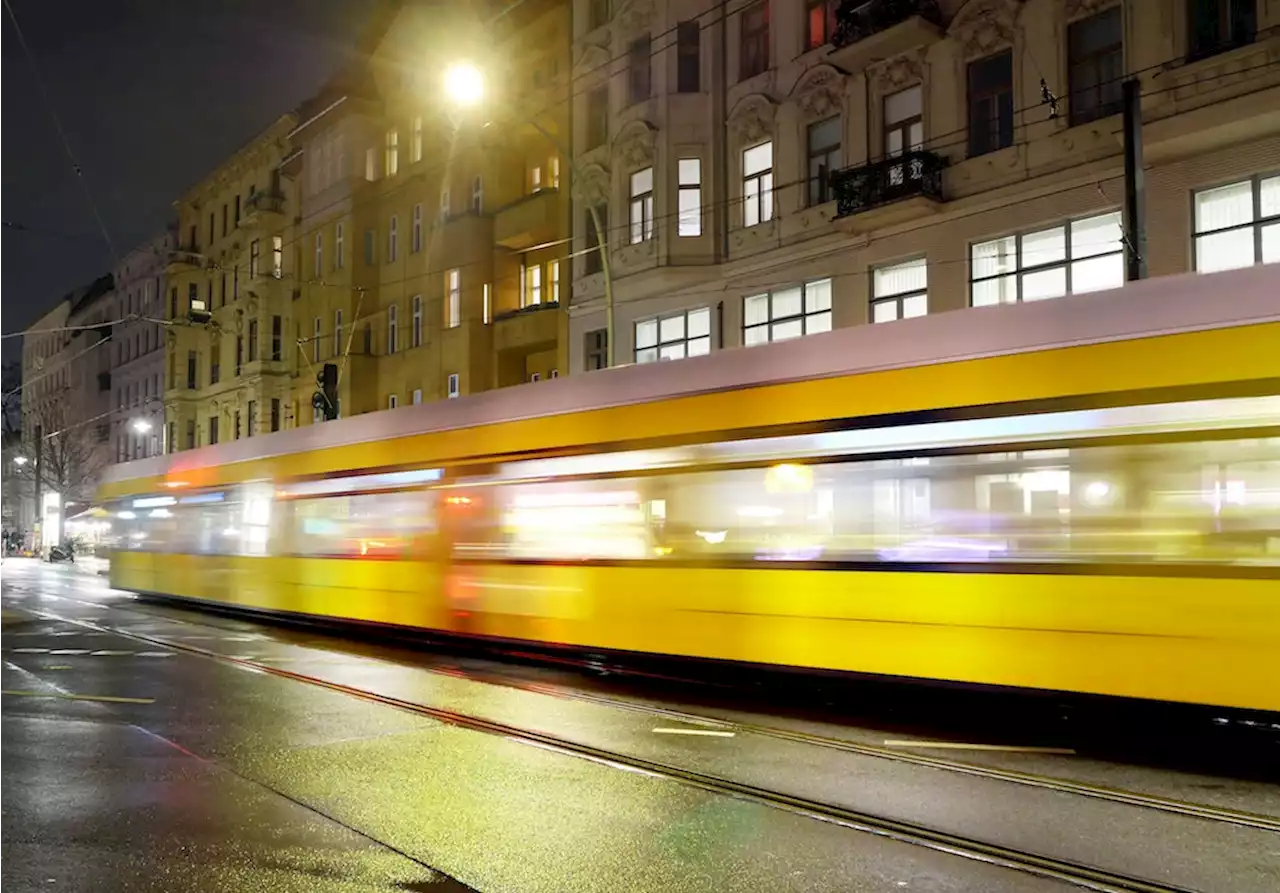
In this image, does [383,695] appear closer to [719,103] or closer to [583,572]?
[583,572]

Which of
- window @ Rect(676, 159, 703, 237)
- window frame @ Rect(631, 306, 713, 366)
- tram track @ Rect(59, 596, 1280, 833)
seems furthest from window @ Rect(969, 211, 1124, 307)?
tram track @ Rect(59, 596, 1280, 833)

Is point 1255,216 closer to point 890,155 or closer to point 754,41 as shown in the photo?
point 890,155

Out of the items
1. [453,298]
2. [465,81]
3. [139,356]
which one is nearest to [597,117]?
[453,298]

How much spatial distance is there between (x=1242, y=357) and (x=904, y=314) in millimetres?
13276

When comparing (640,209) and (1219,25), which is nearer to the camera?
(1219,25)

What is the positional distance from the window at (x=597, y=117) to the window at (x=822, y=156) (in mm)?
6298

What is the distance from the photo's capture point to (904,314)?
21.1 metres

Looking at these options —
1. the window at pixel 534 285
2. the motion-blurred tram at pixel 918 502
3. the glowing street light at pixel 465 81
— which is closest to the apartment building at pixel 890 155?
the window at pixel 534 285

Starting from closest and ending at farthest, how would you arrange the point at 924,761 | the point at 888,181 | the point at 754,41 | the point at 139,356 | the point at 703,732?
1. the point at 924,761
2. the point at 703,732
3. the point at 888,181
4. the point at 754,41
5. the point at 139,356

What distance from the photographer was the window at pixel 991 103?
20250 millimetres

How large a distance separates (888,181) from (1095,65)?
3.83 metres

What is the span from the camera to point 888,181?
2127 centimetres

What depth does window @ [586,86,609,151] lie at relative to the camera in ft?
92.5

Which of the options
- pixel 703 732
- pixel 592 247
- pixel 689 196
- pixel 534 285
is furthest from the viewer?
pixel 534 285
